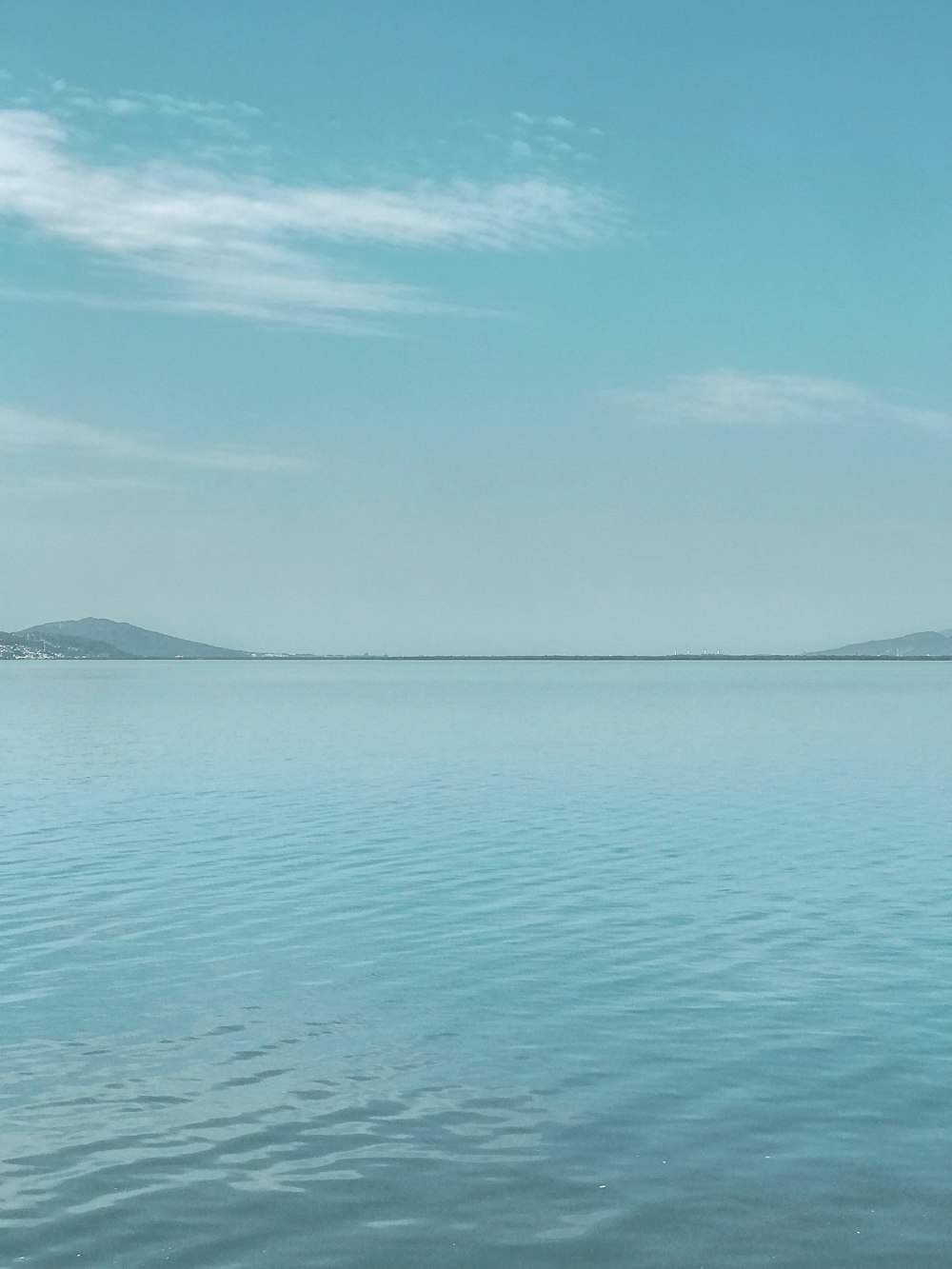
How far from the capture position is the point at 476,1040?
2498 cm

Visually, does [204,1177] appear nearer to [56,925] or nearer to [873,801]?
[56,925]

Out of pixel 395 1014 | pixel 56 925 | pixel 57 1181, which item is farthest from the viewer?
pixel 56 925

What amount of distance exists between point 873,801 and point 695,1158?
48856 millimetres

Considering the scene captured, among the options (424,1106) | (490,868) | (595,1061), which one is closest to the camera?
(424,1106)

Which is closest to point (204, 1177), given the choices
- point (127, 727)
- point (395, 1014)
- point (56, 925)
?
point (395, 1014)

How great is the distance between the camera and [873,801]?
213ft

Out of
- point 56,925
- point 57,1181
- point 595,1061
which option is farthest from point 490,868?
point 57,1181

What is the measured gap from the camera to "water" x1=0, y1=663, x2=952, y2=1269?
1714 cm

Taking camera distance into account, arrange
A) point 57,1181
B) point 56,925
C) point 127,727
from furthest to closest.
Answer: point 127,727 → point 56,925 → point 57,1181

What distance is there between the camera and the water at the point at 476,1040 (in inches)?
675

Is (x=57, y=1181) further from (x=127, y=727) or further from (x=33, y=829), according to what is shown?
(x=127, y=727)

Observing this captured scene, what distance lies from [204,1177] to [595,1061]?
7.97 m

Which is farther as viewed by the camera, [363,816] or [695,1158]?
[363,816]

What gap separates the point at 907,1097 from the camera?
70.9 ft
